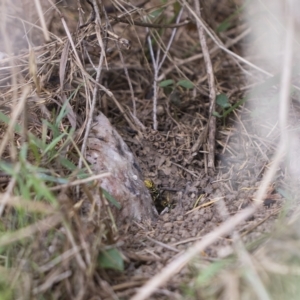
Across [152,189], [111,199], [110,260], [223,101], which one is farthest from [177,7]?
[110,260]

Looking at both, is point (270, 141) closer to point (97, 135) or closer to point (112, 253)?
point (97, 135)

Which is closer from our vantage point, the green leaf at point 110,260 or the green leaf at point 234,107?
the green leaf at point 110,260

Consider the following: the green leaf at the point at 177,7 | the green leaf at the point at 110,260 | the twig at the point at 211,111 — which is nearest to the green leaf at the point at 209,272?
the green leaf at the point at 110,260

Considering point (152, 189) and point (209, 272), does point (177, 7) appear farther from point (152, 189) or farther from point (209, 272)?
point (209, 272)

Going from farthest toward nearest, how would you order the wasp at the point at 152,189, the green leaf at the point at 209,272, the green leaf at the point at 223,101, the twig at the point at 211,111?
the green leaf at the point at 223,101
the twig at the point at 211,111
the wasp at the point at 152,189
the green leaf at the point at 209,272

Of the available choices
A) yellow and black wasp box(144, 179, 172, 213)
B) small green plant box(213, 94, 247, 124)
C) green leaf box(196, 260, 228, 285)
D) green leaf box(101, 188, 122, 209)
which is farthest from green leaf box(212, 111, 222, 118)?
green leaf box(196, 260, 228, 285)

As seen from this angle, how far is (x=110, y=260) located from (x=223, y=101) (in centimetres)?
91

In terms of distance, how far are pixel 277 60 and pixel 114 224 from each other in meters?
1.23

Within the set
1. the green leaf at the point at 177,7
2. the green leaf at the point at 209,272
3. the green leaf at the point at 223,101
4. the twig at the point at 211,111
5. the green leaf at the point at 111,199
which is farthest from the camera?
the green leaf at the point at 177,7

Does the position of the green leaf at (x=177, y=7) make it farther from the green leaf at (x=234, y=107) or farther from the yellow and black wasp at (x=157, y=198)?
the yellow and black wasp at (x=157, y=198)

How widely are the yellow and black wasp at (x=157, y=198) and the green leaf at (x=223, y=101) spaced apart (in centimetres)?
45

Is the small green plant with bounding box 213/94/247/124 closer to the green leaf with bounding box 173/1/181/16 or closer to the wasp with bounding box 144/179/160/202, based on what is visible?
the wasp with bounding box 144/179/160/202

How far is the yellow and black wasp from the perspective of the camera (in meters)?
1.55

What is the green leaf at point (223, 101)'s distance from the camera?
1774mm
